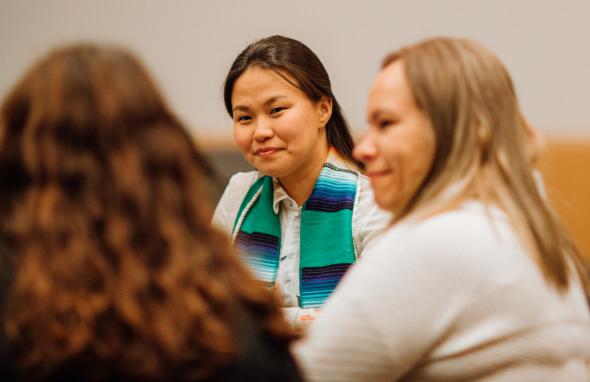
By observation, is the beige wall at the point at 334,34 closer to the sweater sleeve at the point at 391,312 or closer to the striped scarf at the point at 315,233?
the striped scarf at the point at 315,233

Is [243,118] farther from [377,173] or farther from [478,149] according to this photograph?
[478,149]

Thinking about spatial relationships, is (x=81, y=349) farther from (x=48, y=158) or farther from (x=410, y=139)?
(x=410, y=139)

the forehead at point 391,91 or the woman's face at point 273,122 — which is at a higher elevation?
the forehead at point 391,91

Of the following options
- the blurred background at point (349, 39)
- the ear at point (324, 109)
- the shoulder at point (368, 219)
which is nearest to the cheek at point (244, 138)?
the ear at point (324, 109)

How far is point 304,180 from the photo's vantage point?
2160mm

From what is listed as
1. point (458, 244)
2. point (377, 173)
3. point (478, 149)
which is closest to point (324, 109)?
point (377, 173)

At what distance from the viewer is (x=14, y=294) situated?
3.03ft

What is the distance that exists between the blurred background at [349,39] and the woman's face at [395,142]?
4.50ft

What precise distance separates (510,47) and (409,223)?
1950 millimetres

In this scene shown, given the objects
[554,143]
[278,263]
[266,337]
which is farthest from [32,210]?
[554,143]

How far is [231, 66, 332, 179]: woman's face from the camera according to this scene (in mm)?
2082

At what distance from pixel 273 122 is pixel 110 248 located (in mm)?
1195

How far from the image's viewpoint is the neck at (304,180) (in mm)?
2152

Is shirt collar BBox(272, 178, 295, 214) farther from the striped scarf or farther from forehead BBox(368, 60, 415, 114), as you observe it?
forehead BBox(368, 60, 415, 114)
